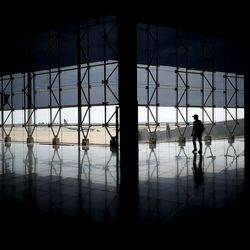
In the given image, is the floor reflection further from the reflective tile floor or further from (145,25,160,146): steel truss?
(145,25,160,146): steel truss

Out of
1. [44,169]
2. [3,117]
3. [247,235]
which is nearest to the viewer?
[247,235]

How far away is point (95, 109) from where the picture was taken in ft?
43.7

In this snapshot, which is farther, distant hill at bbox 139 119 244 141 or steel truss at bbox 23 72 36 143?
distant hill at bbox 139 119 244 141

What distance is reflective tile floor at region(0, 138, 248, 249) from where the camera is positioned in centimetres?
292

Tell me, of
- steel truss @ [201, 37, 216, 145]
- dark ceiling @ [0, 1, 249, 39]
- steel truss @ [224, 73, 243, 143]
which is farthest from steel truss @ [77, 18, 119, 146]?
steel truss @ [224, 73, 243, 143]

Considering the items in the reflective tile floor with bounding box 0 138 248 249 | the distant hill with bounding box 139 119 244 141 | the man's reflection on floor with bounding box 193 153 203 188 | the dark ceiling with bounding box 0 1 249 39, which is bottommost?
the reflective tile floor with bounding box 0 138 248 249

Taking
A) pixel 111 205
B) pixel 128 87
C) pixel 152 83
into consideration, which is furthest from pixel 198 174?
pixel 152 83

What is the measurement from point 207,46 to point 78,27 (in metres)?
6.70

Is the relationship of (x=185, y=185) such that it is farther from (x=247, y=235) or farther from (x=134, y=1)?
(x=134, y=1)

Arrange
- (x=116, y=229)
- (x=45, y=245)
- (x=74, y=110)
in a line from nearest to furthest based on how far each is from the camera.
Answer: (x=45, y=245), (x=116, y=229), (x=74, y=110)

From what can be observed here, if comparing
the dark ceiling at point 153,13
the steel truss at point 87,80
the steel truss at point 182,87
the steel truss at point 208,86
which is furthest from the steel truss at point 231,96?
the dark ceiling at point 153,13

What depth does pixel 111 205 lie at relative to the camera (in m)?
3.86

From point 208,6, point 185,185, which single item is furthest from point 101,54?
point 185,185

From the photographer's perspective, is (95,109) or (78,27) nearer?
(78,27)
